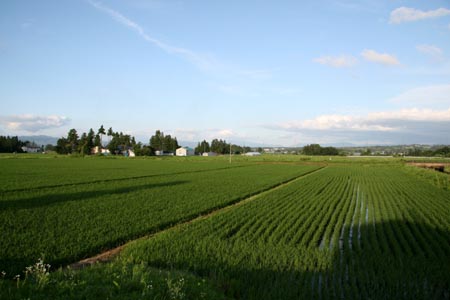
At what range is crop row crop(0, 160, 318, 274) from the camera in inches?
323

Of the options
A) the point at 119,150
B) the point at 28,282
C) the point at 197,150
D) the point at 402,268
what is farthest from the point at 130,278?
the point at 197,150

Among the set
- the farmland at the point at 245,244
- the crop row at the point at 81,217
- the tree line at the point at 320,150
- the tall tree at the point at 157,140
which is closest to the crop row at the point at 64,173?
Result: the crop row at the point at 81,217

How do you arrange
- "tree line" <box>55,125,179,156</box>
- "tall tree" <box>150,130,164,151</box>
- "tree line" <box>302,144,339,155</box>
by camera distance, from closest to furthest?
"tree line" <box>55,125,179,156</box> < "tall tree" <box>150,130,164,151</box> < "tree line" <box>302,144,339,155</box>

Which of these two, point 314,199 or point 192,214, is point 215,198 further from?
point 314,199

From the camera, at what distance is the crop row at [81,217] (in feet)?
26.9

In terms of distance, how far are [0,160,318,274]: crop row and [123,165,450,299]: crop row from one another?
4.49ft

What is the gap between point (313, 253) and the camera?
852 centimetres

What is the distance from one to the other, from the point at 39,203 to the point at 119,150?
381 ft

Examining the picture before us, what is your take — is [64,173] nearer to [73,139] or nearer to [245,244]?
[245,244]

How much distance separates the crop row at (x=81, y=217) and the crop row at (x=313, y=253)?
4.49 ft

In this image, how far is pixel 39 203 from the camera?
15.3 metres

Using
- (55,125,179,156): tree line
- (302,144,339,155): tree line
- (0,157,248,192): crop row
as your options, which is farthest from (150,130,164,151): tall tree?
(0,157,248,192): crop row

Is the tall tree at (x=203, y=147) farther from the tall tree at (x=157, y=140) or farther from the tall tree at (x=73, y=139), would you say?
the tall tree at (x=73, y=139)

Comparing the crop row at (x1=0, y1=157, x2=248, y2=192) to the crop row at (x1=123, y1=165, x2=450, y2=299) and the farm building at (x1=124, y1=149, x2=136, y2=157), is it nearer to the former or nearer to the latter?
the crop row at (x1=123, y1=165, x2=450, y2=299)
